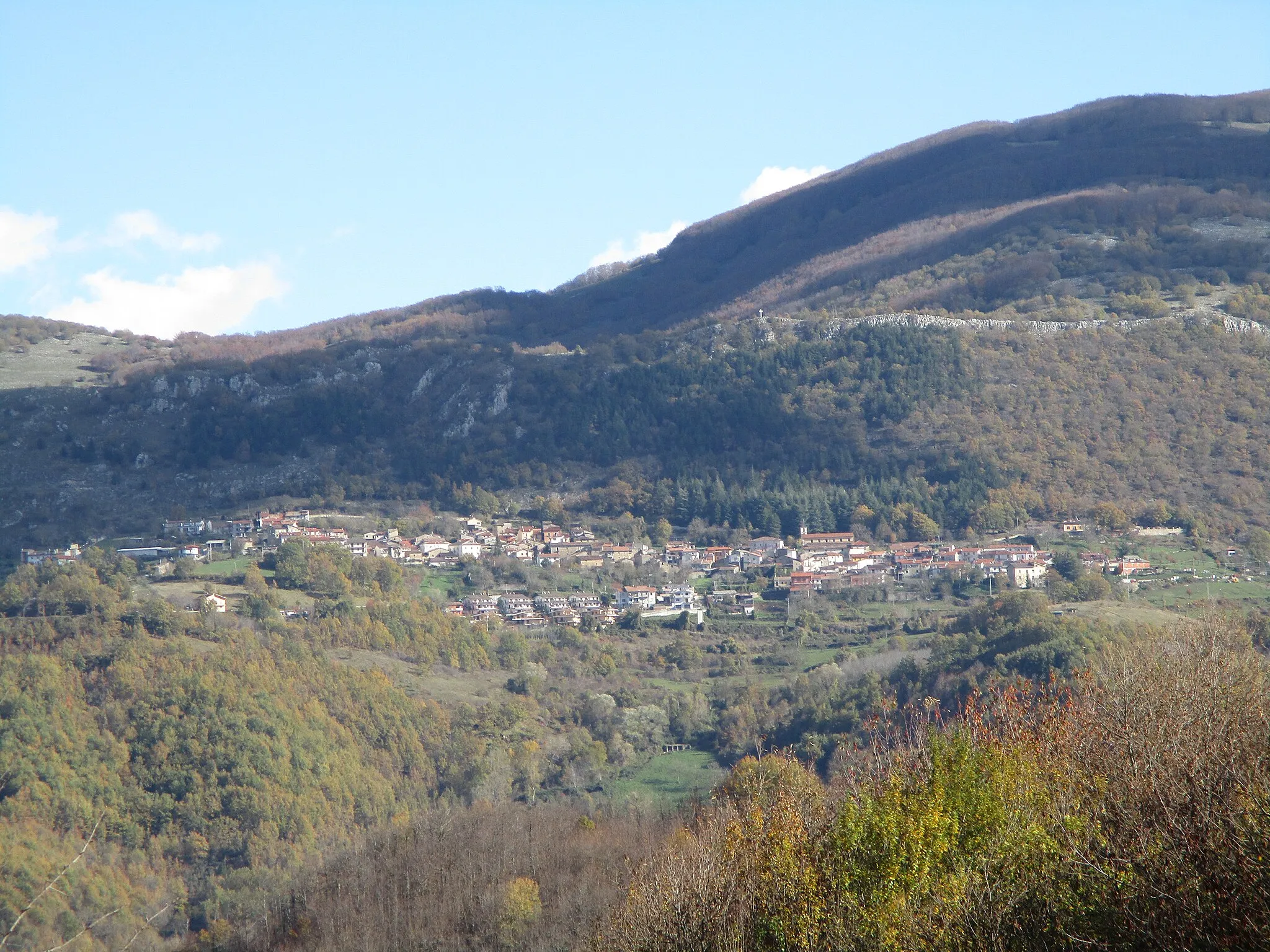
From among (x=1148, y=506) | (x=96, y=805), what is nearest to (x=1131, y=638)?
(x=96, y=805)

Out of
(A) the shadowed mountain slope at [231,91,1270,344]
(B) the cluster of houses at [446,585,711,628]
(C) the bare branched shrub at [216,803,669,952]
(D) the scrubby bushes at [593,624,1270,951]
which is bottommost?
(B) the cluster of houses at [446,585,711,628]

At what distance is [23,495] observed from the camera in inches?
2776

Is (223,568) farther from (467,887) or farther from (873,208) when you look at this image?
(873,208)

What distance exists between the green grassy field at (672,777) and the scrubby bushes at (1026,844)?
64.2 ft

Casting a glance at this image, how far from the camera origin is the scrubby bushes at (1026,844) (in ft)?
25.7

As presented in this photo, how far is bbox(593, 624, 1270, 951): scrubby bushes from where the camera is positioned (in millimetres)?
7832

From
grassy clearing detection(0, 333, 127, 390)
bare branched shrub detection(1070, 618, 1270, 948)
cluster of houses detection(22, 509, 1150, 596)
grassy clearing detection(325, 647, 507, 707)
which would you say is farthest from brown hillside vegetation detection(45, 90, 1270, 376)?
bare branched shrub detection(1070, 618, 1270, 948)

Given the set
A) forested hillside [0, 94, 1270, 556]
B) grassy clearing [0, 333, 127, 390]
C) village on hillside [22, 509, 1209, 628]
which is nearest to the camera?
village on hillside [22, 509, 1209, 628]

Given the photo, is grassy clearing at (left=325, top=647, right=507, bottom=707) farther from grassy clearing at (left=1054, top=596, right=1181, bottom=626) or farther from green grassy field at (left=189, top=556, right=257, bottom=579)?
grassy clearing at (left=1054, top=596, right=1181, bottom=626)

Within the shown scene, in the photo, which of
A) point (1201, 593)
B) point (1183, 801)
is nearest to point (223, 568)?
point (1201, 593)

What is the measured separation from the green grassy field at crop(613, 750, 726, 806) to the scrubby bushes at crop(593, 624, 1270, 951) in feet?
64.2

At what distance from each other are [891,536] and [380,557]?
76.7 feet

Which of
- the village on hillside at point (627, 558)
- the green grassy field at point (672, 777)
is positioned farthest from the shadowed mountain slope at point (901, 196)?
the green grassy field at point (672, 777)

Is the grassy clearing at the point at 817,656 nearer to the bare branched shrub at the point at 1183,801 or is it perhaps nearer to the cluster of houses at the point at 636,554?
the cluster of houses at the point at 636,554
